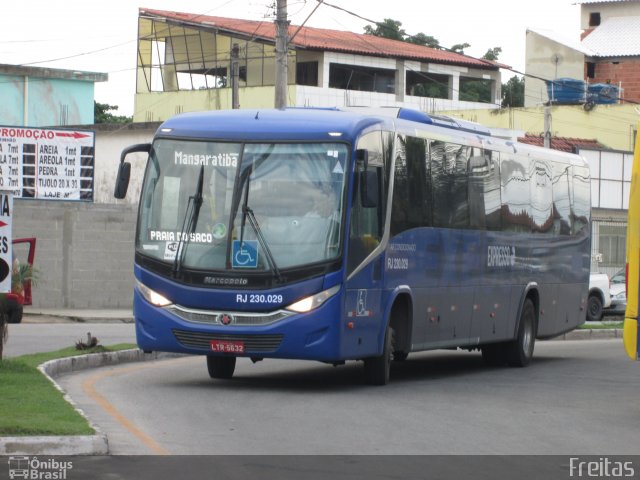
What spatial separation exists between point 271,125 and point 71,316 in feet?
49.7

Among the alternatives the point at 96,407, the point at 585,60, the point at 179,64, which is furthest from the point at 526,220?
the point at 585,60

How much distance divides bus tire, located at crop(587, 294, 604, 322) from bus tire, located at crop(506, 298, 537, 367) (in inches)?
679

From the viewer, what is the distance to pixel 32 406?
11555 millimetres

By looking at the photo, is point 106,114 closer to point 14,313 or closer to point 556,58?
point 556,58

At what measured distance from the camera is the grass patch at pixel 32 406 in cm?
1005

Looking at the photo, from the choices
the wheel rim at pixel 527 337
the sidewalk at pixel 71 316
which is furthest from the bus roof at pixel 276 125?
the sidewalk at pixel 71 316

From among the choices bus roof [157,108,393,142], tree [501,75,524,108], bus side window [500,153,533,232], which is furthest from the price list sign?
tree [501,75,524,108]

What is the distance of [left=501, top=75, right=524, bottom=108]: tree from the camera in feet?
284

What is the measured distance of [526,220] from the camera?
2050 centimetres

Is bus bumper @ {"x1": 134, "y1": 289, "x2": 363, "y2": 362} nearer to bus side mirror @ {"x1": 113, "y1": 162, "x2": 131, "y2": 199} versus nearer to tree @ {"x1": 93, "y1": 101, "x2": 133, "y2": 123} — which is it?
bus side mirror @ {"x1": 113, "y1": 162, "x2": 131, "y2": 199}

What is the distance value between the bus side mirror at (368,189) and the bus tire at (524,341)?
20.5 ft

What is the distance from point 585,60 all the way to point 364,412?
2615 inches

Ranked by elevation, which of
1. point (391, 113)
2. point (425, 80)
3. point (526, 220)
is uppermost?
point (425, 80)
